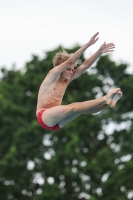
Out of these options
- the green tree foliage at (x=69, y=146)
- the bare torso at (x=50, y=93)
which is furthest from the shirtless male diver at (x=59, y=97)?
the green tree foliage at (x=69, y=146)

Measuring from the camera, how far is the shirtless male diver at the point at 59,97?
13555mm

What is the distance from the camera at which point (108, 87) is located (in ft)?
119

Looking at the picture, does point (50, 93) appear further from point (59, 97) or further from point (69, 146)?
point (69, 146)

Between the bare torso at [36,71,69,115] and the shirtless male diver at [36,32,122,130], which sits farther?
the bare torso at [36,71,69,115]

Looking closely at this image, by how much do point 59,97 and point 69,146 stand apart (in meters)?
18.4

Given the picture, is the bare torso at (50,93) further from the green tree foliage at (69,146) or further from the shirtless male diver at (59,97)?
the green tree foliage at (69,146)

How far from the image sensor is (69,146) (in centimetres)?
3269

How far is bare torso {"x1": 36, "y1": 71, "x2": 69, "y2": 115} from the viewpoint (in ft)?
46.9

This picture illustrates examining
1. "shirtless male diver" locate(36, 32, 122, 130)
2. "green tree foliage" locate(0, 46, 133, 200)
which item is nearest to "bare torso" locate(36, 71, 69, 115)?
"shirtless male diver" locate(36, 32, 122, 130)

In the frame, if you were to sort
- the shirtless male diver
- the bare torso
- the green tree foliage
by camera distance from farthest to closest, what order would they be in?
the green tree foliage
the bare torso
the shirtless male diver

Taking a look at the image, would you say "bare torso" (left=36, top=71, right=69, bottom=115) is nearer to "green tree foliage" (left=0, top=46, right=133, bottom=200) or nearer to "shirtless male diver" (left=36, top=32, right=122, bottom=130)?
"shirtless male diver" (left=36, top=32, right=122, bottom=130)

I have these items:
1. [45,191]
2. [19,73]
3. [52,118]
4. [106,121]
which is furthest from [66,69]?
[19,73]

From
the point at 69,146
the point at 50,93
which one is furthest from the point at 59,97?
the point at 69,146

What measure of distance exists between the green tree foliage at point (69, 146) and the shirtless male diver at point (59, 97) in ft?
55.4
